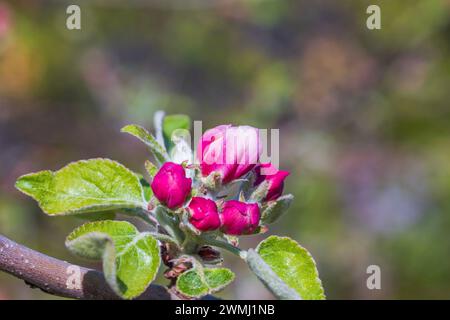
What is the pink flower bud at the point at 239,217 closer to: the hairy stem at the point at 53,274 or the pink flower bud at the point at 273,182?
the pink flower bud at the point at 273,182

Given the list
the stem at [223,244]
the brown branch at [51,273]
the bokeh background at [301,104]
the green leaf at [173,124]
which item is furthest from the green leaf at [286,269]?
the bokeh background at [301,104]

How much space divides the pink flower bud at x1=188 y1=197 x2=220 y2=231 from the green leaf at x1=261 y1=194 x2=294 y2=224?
0.09 metres

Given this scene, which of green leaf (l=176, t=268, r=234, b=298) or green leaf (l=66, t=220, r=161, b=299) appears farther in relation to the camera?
green leaf (l=176, t=268, r=234, b=298)

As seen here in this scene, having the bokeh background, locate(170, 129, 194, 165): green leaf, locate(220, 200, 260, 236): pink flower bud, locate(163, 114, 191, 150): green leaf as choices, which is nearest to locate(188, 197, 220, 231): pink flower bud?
locate(220, 200, 260, 236): pink flower bud

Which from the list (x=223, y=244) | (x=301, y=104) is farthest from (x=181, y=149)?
(x=301, y=104)

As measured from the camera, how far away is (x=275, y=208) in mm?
974

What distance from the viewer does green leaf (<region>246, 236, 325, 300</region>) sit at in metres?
0.83

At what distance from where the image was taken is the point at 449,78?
352 centimetres

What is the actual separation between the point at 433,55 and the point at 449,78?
0.47 feet

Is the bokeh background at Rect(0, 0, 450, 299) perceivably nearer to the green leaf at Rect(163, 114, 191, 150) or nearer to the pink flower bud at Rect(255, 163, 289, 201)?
the green leaf at Rect(163, 114, 191, 150)

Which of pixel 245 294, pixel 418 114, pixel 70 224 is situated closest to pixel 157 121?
pixel 245 294

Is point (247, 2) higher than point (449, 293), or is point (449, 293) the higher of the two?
point (247, 2)

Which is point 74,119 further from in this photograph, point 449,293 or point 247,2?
point 449,293

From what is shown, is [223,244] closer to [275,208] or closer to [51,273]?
[275,208]
